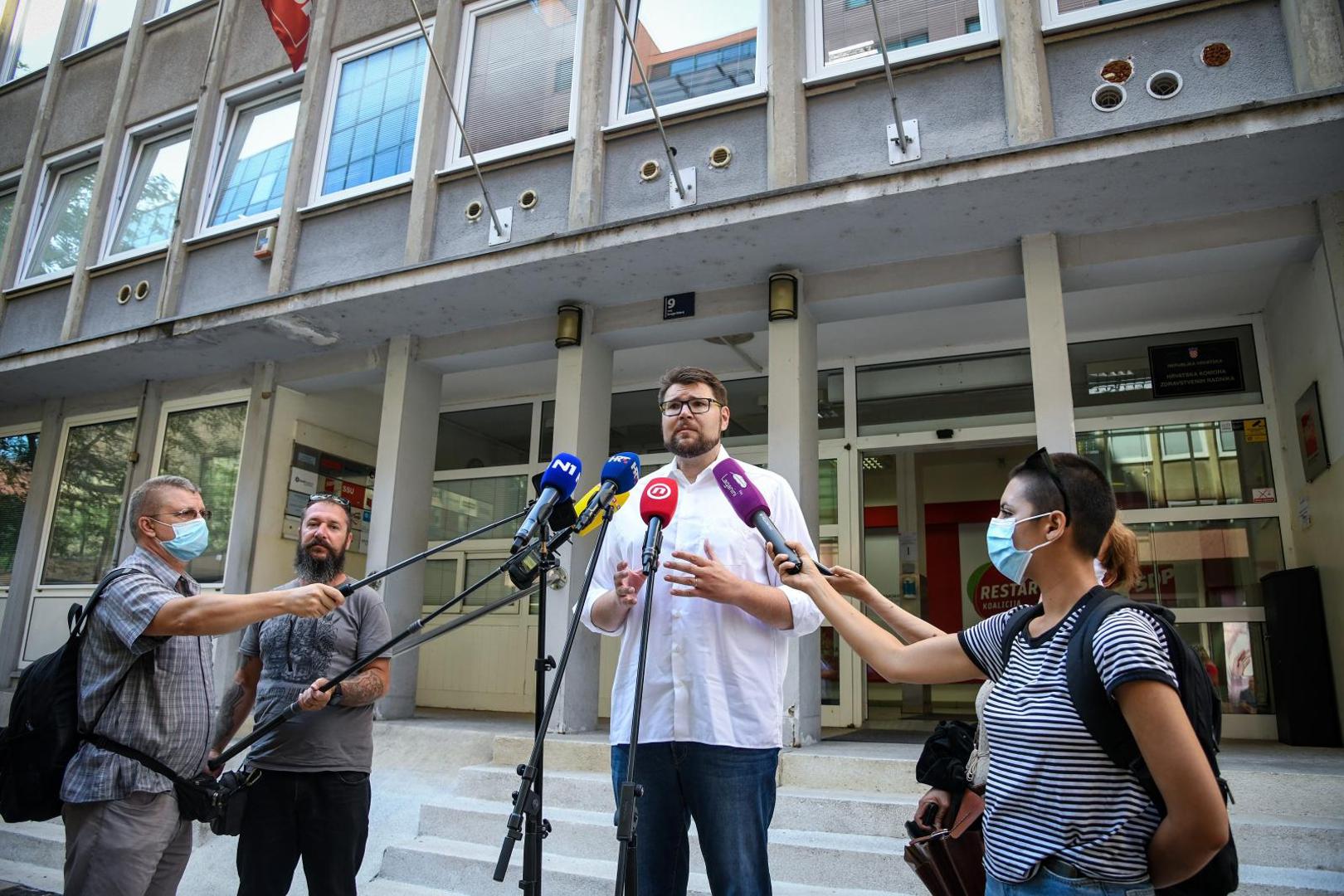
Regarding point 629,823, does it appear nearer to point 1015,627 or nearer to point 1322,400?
point 1015,627

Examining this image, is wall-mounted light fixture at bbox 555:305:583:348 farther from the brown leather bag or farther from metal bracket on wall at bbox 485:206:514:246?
the brown leather bag

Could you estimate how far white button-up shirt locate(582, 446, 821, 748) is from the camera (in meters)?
2.55

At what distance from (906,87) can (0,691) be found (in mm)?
10348

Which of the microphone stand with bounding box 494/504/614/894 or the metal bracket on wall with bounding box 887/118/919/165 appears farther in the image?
the metal bracket on wall with bounding box 887/118/919/165

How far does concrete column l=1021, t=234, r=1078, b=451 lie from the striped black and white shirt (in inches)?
154

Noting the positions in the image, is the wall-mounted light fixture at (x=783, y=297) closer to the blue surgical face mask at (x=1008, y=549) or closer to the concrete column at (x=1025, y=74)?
the concrete column at (x=1025, y=74)

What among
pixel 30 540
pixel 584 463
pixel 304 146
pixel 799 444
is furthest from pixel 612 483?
pixel 30 540

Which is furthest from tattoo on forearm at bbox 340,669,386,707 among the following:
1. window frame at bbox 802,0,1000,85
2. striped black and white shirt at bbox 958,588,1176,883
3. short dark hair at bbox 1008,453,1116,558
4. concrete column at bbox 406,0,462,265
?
window frame at bbox 802,0,1000,85

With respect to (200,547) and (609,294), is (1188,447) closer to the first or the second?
(609,294)

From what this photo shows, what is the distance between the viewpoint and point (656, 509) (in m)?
2.45

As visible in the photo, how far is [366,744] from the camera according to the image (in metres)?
3.64

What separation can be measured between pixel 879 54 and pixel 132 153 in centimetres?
870

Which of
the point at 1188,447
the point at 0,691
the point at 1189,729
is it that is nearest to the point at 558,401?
the point at 1188,447

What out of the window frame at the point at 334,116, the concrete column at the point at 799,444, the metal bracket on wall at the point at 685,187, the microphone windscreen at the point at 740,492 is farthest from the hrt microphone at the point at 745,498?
the window frame at the point at 334,116
